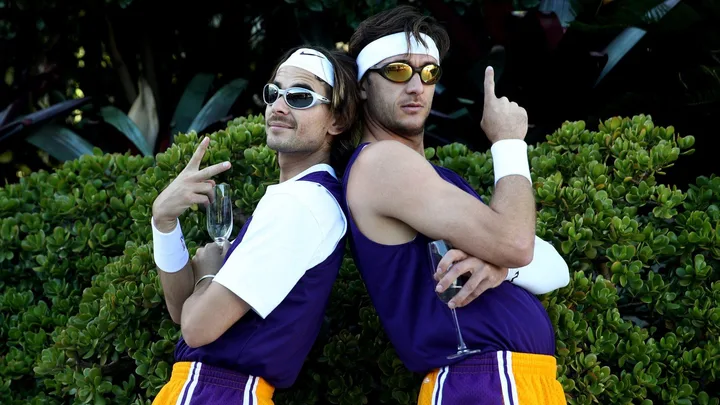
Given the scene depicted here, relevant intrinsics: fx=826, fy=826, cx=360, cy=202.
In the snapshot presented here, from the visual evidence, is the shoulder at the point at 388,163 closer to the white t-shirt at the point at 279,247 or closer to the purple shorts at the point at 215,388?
the white t-shirt at the point at 279,247

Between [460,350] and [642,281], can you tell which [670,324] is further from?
[460,350]

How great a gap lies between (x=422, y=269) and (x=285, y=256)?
40 cm

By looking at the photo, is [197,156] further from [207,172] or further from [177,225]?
[177,225]

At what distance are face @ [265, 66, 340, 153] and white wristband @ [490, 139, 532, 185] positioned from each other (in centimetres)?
60

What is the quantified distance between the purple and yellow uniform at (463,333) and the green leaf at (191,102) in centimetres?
352

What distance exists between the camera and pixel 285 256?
238 cm

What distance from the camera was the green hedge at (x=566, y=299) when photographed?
295 centimetres

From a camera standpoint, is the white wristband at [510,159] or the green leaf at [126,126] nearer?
the white wristband at [510,159]

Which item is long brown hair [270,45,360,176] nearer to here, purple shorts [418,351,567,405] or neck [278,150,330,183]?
neck [278,150,330,183]

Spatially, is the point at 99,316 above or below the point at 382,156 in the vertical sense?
below

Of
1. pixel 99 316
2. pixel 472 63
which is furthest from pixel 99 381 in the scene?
pixel 472 63

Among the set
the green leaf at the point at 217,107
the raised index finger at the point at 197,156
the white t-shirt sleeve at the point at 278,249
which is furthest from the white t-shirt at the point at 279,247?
the green leaf at the point at 217,107

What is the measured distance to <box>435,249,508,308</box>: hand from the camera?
2272 millimetres

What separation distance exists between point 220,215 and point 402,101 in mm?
708
